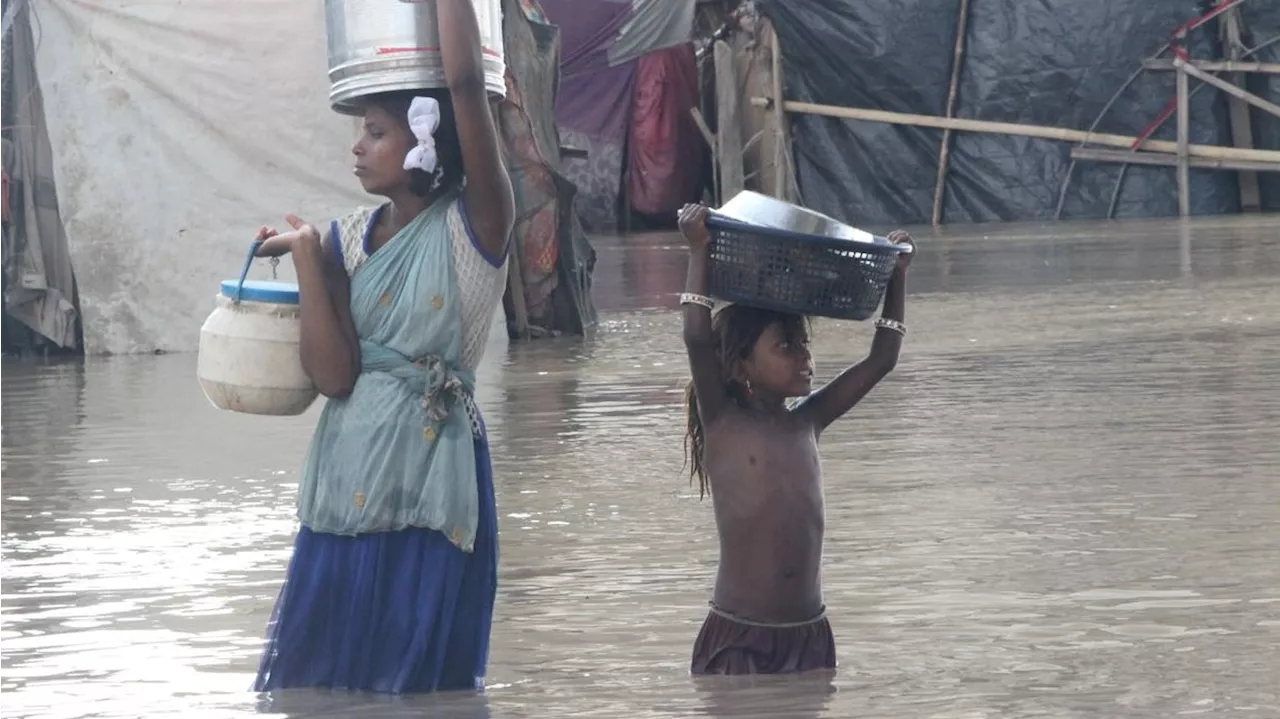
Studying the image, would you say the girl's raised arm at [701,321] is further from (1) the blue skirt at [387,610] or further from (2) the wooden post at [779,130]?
(2) the wooden post at [779,130]

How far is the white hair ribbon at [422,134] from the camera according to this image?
3455mm

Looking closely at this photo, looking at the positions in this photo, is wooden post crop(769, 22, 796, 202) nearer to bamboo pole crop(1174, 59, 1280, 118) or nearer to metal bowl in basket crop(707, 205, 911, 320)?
bamboo pole crop(1174, 59, 1280, 118)

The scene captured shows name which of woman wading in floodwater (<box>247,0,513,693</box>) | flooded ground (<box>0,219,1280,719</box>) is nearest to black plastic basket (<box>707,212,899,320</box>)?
woman wading in floodwater (<box>247,0,513,693</box>)

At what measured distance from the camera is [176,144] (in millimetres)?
10656

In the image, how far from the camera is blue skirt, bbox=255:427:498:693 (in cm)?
356

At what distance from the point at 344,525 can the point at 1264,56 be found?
58.0 ft

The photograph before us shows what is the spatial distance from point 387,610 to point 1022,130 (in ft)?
57.2

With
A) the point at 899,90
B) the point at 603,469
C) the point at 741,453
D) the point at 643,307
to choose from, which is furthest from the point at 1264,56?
the point at 741,453

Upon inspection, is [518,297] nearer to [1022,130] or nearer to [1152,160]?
[1022,130]

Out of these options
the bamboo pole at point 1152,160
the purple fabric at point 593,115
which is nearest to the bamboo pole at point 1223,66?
the bamboo pole at point 1152,160

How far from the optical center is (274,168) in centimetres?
1066

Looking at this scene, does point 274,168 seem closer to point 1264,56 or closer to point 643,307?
point 643,307

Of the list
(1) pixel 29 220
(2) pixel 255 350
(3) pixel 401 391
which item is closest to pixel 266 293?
(2) pixel 255 350

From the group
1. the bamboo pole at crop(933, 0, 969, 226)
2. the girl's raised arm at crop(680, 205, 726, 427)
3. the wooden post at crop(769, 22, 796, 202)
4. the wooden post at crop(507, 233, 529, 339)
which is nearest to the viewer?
the girl's raised arm at crop(680, 205, 726, 427)
